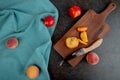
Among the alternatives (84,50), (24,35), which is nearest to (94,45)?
(84,50)

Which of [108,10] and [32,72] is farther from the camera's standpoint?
[108,10]

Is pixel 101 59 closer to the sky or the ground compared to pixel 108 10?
closer to the ground

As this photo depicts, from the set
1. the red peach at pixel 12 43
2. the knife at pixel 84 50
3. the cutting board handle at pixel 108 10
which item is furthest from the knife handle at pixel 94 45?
the red peach at pixel 12 43

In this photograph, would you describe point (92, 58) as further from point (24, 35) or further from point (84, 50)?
point (24, 35)

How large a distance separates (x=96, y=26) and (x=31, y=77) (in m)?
0.33

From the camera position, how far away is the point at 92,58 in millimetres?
817

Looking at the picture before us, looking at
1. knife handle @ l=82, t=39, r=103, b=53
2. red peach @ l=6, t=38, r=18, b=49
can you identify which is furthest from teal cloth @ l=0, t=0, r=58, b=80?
knife handle @ l=82, t=39, r=103, b=53

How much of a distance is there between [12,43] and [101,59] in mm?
354

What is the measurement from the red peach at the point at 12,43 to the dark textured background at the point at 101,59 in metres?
0.15

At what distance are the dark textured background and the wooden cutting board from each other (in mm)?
18

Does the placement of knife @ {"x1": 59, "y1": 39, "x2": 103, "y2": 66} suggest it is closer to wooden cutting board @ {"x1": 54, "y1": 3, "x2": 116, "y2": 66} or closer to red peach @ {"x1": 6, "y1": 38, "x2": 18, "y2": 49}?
wooden cutting board @ {"x1": 54, "y1": 3, "x2": 116, "y2": 66}

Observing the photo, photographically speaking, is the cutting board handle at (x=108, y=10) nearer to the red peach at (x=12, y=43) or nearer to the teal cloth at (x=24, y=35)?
the teal cloth at (x=24, y=35)

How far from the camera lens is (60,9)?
35.8 inches

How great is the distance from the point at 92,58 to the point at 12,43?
0.31 metres
